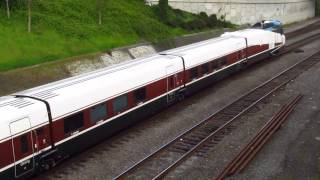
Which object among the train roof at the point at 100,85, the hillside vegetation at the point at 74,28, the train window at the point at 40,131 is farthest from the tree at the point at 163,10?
the train window at the point at 40,131

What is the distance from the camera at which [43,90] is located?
18.3m

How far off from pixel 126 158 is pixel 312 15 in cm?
6467

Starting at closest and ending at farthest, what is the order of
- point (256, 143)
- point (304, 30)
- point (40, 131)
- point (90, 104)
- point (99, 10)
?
1. point (40, 131)
2. point (90, 104)
3. point (256, 143)
4. point (99, 10)
5. point (304, 30)

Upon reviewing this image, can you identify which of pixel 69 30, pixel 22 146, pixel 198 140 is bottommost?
pixel 198 140

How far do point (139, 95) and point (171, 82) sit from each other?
2995 millimetres

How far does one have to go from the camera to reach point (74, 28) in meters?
35.7

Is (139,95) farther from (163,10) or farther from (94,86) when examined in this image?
(163,10)

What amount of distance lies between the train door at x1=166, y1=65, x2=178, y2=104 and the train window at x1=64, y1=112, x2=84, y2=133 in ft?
22.0

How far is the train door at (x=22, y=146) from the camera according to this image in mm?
15477

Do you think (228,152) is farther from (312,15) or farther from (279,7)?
(312,15)

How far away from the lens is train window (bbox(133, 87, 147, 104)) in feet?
70.8

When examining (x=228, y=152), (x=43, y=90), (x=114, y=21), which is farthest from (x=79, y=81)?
(x=114, y=21)

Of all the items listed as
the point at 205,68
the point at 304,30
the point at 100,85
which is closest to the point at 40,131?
the point at 100,85

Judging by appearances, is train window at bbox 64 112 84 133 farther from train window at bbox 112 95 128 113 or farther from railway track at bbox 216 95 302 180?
railway track at bbox 216 95 302 180
